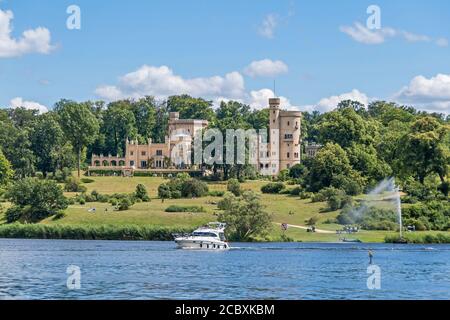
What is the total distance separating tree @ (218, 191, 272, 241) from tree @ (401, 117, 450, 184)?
3221 cm

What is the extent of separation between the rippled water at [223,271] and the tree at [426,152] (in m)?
33.1

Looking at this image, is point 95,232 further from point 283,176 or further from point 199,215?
point 283,176

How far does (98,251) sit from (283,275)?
24446 mm

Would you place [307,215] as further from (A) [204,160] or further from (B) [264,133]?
(B) [264,133]

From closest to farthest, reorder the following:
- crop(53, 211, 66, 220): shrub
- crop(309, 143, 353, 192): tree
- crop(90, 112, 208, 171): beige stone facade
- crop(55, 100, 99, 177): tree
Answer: crop(53, 211, 66, 220): shrub < crop(309, 143, 353, 192): tree < crop(55, 100, 99, 177): tree < crop(90, 112, 208, 171): beige stone facade

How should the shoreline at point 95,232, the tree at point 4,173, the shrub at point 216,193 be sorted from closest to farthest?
the shoreline at point 95,232 < the shrub at point 216,193 < the tree at point 4,173

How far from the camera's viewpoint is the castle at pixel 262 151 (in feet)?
569

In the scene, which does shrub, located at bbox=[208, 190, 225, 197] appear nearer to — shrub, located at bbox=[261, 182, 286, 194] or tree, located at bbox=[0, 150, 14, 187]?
shrub, located at bbox=[261, 182, 286, 194]

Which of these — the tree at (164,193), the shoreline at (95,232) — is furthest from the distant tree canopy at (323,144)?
the shoreline at (95,232)

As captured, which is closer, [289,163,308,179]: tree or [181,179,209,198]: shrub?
[181,179,209,198]: shrub

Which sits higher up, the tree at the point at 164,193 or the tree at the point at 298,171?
the tree at the point at 298,171

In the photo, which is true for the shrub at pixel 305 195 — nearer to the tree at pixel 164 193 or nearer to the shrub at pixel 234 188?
the shrub at pixel 234 188

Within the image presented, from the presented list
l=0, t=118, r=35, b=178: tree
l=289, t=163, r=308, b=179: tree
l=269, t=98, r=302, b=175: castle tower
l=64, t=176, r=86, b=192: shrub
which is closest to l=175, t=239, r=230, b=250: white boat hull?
l=64, t=176, r=86, b=192: shrub

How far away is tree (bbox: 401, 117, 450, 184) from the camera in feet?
397
